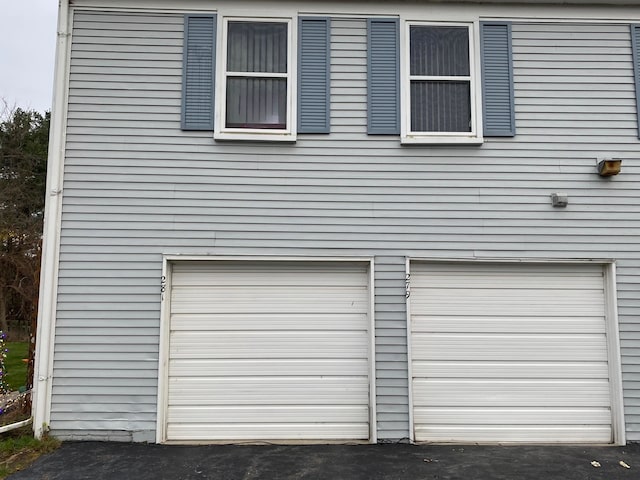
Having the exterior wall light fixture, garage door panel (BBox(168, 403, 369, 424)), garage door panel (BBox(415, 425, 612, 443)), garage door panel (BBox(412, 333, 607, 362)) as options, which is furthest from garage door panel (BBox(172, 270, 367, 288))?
the exterior wall light fixture

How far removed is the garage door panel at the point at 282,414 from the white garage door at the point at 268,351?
0.01 meters

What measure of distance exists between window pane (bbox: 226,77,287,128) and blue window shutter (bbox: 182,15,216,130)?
0.83 ft

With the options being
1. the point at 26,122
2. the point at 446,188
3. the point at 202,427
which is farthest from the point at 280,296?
the point at 26,122

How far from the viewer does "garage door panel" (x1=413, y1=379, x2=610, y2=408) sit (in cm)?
517

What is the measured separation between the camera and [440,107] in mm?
5504

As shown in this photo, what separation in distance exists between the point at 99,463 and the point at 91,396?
0.82 m

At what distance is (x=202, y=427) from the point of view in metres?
5.12

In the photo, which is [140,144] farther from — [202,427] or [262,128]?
[202,427]

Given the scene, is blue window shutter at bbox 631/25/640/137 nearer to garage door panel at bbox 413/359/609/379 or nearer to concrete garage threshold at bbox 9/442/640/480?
garage door panel at bbox 413/359/609/379

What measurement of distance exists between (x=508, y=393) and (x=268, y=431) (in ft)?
8.87

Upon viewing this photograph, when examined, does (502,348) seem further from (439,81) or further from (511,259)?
(439,81)

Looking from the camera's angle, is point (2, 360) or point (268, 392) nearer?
point (268, 392)

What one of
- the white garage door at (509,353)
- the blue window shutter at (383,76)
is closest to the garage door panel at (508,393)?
the white garage door at (509,353)

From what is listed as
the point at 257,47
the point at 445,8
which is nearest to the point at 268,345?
the point at 257,47
